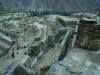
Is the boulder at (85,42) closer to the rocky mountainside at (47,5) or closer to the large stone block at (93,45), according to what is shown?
the large stone block at (93,45)

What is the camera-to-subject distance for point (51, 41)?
17.3 meters

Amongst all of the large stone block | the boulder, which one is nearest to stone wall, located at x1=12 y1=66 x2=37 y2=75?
the boulder

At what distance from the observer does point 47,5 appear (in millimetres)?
104562

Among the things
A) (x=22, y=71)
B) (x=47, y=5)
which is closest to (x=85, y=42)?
(x=22, y=71)

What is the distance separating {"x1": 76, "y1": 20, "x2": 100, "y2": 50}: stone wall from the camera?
8195mm

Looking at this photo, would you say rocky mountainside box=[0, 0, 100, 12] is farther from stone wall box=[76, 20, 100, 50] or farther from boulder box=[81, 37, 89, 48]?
boulder box=[81, 37, 89, 48]

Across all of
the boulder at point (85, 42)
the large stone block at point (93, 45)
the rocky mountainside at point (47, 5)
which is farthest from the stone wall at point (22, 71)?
the rocky mountainside at point (47, 5)

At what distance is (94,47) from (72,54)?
1.28m

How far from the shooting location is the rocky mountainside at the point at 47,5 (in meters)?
99.0

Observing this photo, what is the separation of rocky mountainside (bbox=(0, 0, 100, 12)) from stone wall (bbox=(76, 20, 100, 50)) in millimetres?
90909

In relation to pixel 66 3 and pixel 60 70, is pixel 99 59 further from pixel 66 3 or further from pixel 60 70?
pixel 66 3

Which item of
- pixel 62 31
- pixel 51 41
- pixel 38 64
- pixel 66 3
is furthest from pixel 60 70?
pixel 66 3

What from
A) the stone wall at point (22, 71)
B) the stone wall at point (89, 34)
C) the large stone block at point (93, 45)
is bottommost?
the stone wall at point (22, 71)

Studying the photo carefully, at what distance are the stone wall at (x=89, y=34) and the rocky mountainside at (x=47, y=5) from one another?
9091 centimetres
